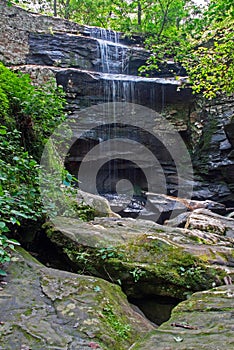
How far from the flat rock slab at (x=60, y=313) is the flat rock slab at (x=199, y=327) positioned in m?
0.31

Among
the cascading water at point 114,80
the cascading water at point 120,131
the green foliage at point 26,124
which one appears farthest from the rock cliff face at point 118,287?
the cascading water at point 114,80

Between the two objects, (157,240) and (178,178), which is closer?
(157,240)

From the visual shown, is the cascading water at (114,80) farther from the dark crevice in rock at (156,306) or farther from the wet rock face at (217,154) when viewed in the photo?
the dark crevice in rock at (156,306)

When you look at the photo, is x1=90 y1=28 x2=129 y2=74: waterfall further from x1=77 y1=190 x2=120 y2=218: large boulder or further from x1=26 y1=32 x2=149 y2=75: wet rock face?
x1=77 y1=190 x2=120 y2=218: large boulder

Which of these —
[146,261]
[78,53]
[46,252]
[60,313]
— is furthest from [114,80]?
[60,313]

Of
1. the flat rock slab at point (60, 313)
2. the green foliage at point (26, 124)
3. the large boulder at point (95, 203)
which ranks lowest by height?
the flat rock slab at point (60, 313)

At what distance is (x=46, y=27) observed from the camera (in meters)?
12.3

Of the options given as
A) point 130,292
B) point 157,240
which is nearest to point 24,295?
point 130,292

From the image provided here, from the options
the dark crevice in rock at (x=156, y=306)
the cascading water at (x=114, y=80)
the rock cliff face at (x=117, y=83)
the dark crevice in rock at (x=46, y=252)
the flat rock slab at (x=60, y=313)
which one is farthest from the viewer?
the cascading water at (x=114, y=80)

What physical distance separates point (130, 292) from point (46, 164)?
6.17 ft

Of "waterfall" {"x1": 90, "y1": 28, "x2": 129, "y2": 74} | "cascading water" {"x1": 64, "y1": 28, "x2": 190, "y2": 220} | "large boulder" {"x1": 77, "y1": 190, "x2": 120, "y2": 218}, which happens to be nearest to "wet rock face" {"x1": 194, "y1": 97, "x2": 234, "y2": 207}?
"cascading water" {"x1": 64, "y1": 28, "x2": 190, "y2": 220}

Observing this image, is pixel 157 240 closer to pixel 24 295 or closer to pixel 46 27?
pixel 24 295

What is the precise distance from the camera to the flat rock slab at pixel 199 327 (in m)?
1.47

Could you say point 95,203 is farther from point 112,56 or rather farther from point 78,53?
point 112,56
